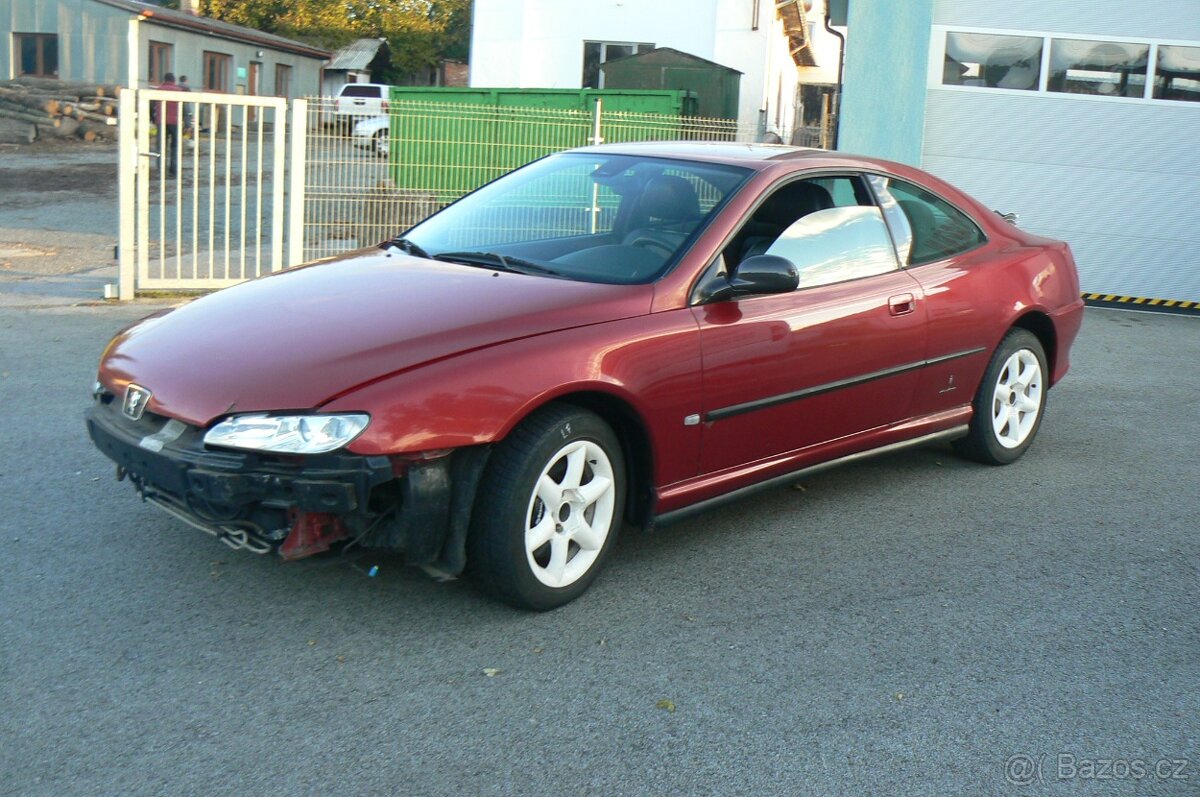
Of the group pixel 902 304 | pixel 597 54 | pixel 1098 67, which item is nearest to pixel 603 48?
pixel 597 54

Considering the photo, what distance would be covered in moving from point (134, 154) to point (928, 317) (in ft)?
24.0

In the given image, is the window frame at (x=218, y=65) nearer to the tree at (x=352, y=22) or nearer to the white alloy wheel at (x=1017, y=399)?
the tree at (x=352, y=22)

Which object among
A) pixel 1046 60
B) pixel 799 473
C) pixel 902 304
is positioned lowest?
pixel 799 473

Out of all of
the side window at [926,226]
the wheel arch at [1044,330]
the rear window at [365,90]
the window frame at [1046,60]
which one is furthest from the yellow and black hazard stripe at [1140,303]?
the rear window at [365,90]

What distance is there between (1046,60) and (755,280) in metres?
10.2

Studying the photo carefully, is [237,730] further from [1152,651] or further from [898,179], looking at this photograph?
[898,179]

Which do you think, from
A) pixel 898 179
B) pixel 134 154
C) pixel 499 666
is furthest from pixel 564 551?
pixel 134 154

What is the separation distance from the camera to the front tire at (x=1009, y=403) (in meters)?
6.12

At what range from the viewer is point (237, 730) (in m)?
3.35

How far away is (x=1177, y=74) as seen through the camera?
1309 centimetres

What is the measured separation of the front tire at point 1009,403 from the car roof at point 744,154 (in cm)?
113

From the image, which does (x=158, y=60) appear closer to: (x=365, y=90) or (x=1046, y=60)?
(x=365, y=90)

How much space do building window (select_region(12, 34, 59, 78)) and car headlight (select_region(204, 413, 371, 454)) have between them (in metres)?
35.6

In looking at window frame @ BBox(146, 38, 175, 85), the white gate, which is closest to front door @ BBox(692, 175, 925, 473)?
the white gate
